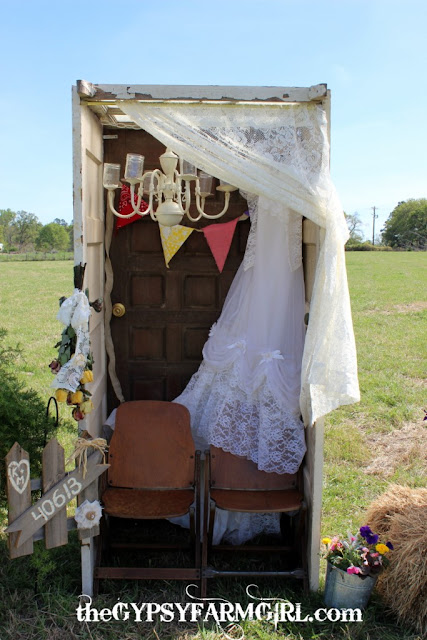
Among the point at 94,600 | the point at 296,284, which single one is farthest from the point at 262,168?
the point at 94,600

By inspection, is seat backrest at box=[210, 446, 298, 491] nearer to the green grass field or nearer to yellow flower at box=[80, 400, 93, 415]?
the green grass field

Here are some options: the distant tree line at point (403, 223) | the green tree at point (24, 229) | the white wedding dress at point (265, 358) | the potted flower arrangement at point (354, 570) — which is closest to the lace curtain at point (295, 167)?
the white wedding dress at point (265, 358)

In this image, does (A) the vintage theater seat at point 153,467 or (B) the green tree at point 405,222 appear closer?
(A) the vintage theater seat at point 153,467

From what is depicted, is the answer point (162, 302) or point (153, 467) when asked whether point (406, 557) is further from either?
point (162, 302)

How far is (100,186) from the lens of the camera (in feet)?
12.1

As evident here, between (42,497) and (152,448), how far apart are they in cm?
79

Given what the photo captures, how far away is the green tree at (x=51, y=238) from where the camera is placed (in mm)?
65356

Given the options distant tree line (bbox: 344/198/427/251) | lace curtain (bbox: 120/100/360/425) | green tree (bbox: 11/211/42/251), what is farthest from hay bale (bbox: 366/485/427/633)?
green tree (bbox: 11/211/42/251)

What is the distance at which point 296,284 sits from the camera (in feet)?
11.5

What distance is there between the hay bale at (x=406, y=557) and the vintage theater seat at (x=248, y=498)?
0.45 meters

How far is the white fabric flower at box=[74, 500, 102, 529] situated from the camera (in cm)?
299

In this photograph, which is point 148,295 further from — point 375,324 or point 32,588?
point 375,324

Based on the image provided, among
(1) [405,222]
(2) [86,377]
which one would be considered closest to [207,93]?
(2) [86,377]

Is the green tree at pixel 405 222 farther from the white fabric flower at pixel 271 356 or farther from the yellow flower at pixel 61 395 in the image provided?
the yellow flower at pixel 61 395
